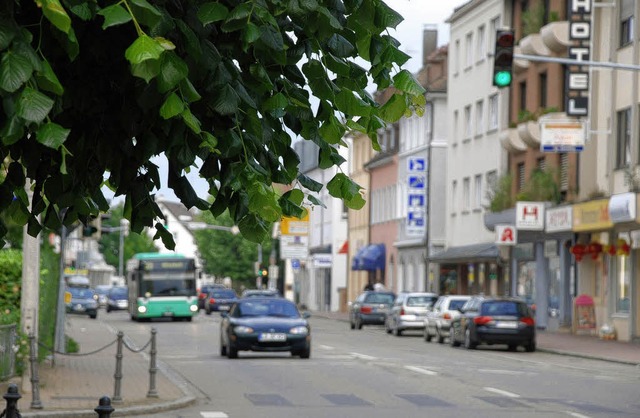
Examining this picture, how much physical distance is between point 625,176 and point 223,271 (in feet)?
292

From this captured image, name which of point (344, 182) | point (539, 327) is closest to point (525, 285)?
point (539, 327)

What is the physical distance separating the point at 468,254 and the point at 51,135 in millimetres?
56734

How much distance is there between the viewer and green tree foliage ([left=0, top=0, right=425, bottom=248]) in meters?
5.16

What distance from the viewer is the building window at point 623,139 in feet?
149

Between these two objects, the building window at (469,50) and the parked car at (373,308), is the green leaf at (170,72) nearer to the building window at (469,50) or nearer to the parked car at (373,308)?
the parked car at (373,308)

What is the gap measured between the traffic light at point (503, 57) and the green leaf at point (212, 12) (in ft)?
62.5

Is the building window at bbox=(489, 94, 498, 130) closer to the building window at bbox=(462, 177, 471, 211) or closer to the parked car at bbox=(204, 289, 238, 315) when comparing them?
the building window at bbox=(462, 177, 471, 211)

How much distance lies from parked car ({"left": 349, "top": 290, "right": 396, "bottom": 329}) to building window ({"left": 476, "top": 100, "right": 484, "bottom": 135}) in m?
9.77

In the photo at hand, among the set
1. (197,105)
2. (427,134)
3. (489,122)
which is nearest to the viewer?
(197,105)

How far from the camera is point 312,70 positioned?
6238 mm

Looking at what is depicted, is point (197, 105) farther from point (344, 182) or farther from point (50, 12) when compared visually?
point (50, 12)

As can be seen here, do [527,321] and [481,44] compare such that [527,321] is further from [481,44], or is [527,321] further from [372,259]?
[372,259]

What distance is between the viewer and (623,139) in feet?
151

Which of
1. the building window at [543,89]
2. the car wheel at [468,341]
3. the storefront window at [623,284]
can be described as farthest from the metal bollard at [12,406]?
the building window at [543,89]
